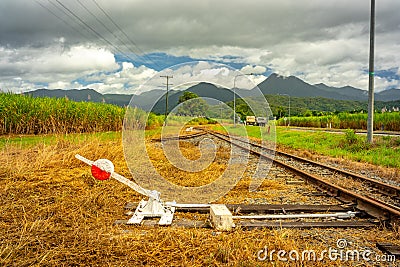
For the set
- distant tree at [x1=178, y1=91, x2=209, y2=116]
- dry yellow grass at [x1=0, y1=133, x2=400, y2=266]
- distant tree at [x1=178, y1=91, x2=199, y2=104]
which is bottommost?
dry yellow grass at [x1=0, y1=133, x2=400, y2=266]

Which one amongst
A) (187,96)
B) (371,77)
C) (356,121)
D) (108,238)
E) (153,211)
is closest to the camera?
(108,238)

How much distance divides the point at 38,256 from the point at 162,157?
297 inches

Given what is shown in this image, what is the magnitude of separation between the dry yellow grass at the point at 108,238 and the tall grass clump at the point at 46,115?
9.78 metres

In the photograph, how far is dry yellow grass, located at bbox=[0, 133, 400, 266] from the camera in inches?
125

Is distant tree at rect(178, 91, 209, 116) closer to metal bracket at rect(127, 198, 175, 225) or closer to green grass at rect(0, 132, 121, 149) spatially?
metal bracket at rect(127, 198, 175, 225)

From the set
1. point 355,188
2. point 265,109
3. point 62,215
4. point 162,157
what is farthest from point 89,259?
point 162,157

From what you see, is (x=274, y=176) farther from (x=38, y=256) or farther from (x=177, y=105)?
(x=38, y=256)

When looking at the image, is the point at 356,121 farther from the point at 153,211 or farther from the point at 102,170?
the point at 102,170

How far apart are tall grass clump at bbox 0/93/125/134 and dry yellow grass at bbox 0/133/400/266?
32.1 feet

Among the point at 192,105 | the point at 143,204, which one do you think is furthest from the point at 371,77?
the point at 143,204

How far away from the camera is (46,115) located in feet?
56.3

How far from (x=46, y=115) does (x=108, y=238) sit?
15.1 m

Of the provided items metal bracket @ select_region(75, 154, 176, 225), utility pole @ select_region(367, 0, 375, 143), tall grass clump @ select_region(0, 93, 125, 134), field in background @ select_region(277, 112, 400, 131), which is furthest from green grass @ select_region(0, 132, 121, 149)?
field in background @ select_region(277, 112, 400, 131)

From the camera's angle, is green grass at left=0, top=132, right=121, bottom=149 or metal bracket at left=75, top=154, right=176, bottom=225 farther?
green grass at left=0, top=132, right=121, bottom=149
